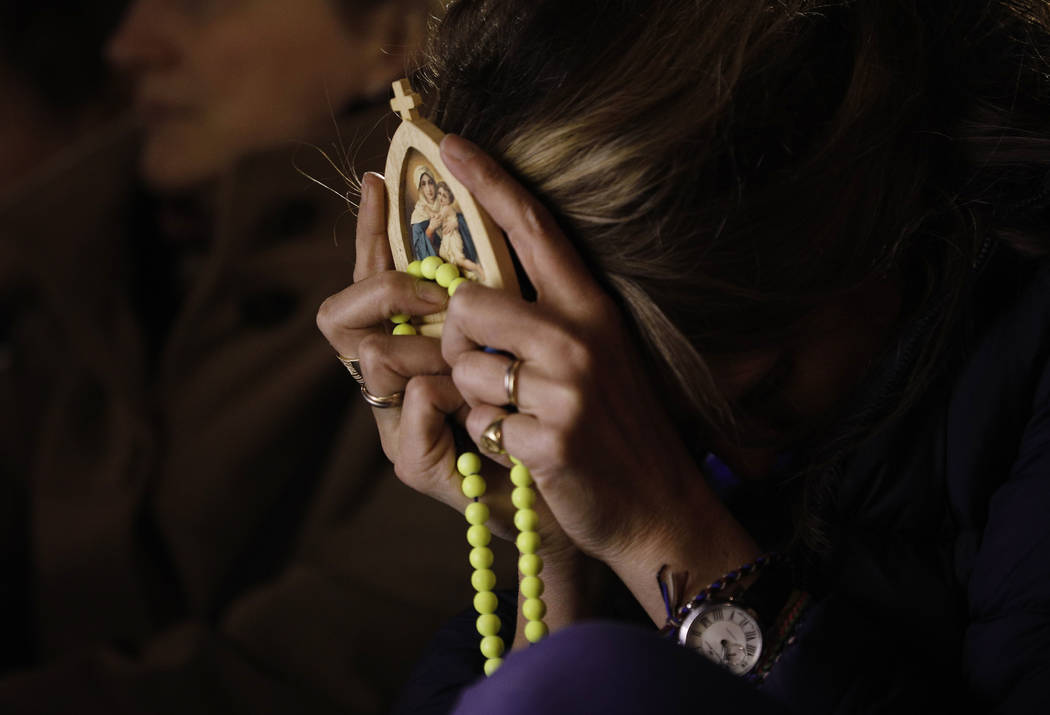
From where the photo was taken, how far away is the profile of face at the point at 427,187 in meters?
0.57

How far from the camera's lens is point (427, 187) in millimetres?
578

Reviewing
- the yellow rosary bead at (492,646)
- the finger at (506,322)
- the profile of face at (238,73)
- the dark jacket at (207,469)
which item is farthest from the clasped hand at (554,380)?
the profile of face at (238,73)

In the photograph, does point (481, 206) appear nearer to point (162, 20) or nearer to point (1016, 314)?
point (1016, 314)

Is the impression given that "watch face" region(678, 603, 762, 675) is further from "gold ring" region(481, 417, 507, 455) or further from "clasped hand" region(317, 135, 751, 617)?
"gold ring" region(481, 417, 507, 455)

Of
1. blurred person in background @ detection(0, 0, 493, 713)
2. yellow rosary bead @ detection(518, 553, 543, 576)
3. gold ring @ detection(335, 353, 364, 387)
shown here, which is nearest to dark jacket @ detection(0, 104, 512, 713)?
blurred person in background @ detection(0, 0, 493, 713)

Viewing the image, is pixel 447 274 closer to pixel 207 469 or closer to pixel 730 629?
pixel 730 629

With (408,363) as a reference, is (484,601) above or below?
below

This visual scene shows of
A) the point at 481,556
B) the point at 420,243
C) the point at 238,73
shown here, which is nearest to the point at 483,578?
the point at 481,556

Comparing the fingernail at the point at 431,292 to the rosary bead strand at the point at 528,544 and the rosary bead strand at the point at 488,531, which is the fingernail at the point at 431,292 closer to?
the rosary bead strand at the point at 488,531

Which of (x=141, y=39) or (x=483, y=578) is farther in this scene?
(x=141, y=39)

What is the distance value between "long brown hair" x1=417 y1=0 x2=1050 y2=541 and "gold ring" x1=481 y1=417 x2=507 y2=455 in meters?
0.11

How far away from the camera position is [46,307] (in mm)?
1058

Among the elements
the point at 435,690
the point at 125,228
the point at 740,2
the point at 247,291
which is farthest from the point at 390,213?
the point at 125,228

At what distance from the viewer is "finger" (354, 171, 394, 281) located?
0.64 meters
